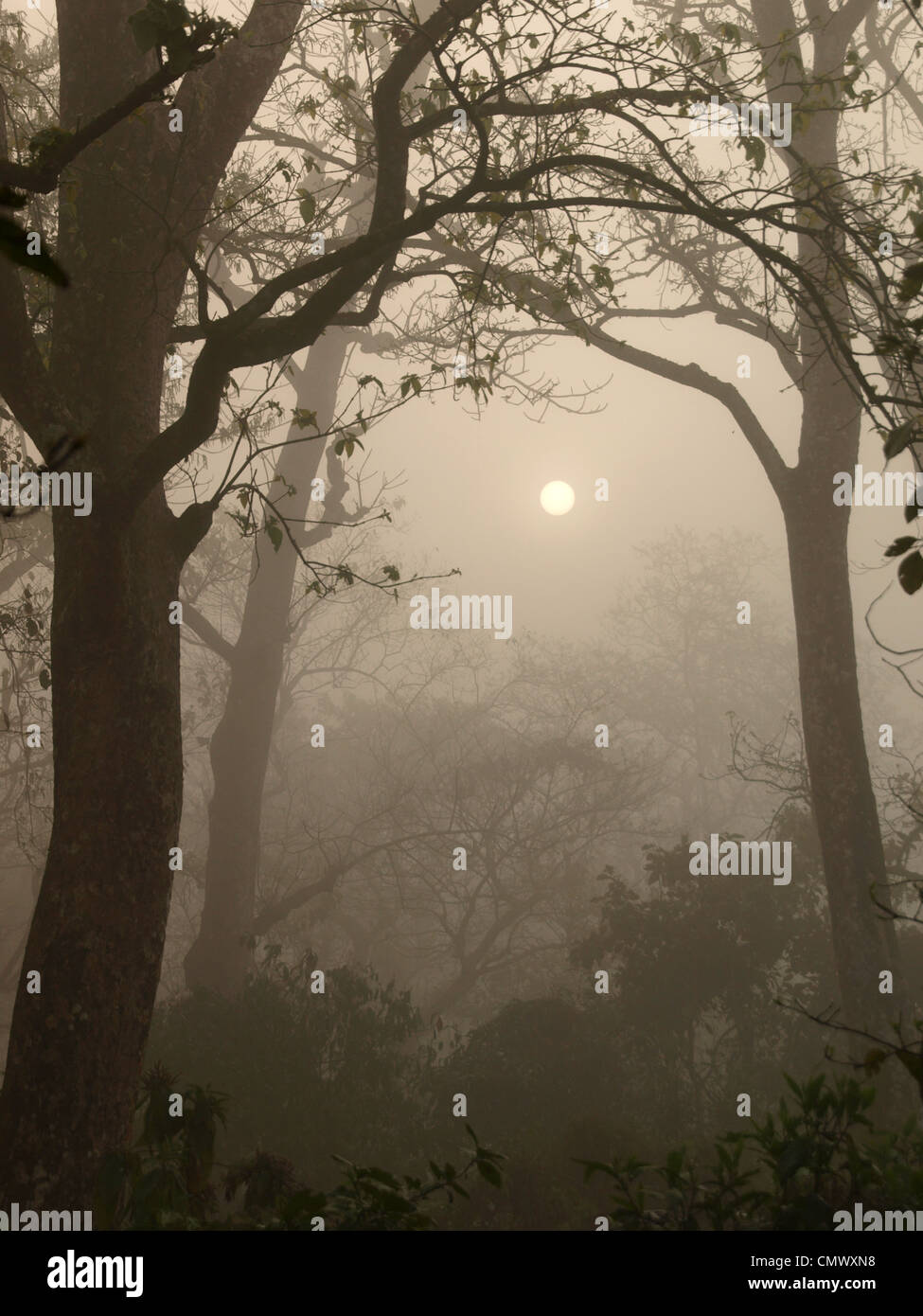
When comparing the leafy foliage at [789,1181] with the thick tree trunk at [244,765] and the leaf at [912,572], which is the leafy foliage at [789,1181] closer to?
the leaf at [912,572]

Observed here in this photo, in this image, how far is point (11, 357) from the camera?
14.3 feet

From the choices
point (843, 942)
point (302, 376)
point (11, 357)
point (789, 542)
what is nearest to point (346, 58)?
point (302, 376)

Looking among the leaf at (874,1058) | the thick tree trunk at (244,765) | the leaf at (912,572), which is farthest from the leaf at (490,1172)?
the thick tree trunk at (244,765)

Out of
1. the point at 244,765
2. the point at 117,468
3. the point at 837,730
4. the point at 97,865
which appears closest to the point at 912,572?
the point at 97,865

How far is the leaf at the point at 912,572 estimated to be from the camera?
2.11 m

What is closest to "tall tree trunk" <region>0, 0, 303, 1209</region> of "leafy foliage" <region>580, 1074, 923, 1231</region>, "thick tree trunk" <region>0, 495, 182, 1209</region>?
"thick tree trunk" <region>0, 495, 182, 1209</region>

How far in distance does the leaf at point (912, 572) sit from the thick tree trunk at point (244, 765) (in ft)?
39.3

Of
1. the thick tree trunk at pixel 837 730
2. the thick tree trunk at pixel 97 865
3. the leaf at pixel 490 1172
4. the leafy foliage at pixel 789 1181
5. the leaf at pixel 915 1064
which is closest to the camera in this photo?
the leaf at pixel 915 1064

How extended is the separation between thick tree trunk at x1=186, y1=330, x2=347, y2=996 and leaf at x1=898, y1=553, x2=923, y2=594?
12.0 metres

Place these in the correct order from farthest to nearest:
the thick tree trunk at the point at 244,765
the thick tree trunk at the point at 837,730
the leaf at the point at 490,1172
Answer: the thick tree trunk at the point at 244,765 < the thick tree trunk at the point at 837,730 < the leaf at the point at 490,1172

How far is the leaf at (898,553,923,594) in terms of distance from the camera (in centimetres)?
211

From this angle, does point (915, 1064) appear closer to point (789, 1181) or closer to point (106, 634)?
point (789, 1181)

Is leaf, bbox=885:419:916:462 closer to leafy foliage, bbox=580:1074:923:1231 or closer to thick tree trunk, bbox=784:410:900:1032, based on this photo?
leafy foliage, bbox=580:1074:923:1231
